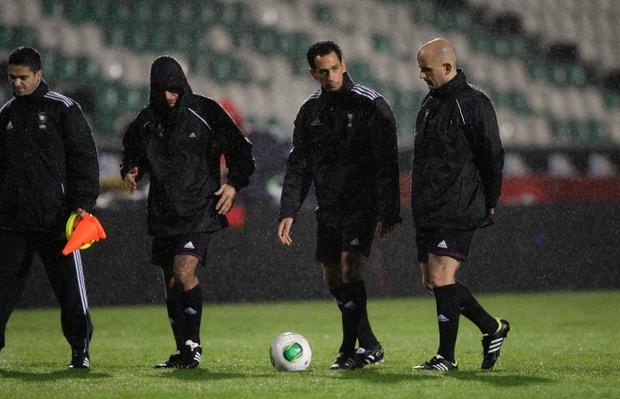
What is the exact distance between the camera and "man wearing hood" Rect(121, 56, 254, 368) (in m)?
5.90

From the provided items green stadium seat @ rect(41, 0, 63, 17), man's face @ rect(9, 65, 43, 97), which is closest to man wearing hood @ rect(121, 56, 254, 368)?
man's face @ rect(9, 65, 43, 97)

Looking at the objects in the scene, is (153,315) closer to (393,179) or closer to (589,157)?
(393,179)

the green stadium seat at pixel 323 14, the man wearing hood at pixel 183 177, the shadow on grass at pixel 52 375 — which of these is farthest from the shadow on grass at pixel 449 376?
the green stadium seat at pixel 323 14

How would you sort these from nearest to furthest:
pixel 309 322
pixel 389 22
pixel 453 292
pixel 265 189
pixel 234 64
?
1. pixel 453 292
2. pixel 309 322
3. pixel 265 189
4. pixel 234 64
5. pixel 389 22

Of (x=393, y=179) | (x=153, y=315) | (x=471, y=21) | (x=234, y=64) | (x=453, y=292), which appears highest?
(x=471, y=21)

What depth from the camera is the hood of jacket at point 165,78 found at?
584cm

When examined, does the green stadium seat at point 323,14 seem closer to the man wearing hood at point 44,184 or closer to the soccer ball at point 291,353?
the man wearing hood at point 44,184

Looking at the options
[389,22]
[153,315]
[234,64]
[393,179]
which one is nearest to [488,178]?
[393,179]

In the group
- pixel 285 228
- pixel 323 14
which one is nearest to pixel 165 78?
pixel 285 228

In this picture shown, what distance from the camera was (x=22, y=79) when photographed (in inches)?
231

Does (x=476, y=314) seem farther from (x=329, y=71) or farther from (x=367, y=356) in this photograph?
(x=329, y=71)

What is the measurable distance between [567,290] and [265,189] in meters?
3.58

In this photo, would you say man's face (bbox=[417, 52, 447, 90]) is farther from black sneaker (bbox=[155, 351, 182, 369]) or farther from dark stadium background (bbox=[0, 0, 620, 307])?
dark stadium background (bbox=[0, 0, 620, 307])

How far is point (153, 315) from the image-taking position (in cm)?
1009
